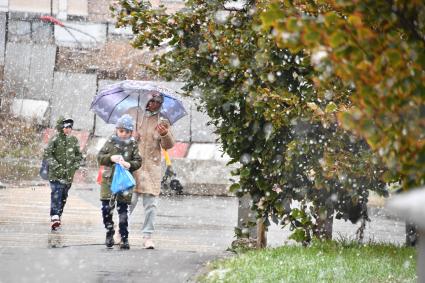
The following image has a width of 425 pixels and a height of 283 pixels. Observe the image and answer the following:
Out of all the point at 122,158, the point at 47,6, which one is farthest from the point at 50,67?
the point at 122,158

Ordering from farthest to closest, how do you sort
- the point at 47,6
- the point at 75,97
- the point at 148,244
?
the point at 47,6 → the point at 75,97 → the point at 148,244

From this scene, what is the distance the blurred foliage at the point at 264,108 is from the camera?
9320mm

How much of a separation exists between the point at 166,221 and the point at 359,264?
7.31 metres

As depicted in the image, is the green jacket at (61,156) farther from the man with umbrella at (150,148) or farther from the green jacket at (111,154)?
the green jacket at (111,154)

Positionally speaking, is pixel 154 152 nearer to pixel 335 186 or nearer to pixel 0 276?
pixel 335 186

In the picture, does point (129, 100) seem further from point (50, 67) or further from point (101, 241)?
point (50, 67)

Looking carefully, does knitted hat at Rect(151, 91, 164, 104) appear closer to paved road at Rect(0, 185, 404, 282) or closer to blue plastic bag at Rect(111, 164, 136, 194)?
blue plastic bag at Rect(111, 164, 136, 194)

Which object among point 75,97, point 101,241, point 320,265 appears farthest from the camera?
point 75,97

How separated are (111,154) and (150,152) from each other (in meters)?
0.64

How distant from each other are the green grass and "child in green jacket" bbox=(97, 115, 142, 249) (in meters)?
1.86

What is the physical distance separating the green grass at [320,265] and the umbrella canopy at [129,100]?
132 inches

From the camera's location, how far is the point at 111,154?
11.3m

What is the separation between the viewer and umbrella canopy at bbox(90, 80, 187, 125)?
12.9m

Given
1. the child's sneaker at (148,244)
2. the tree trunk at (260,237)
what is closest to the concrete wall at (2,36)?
the child's sneaker at (148,244)
